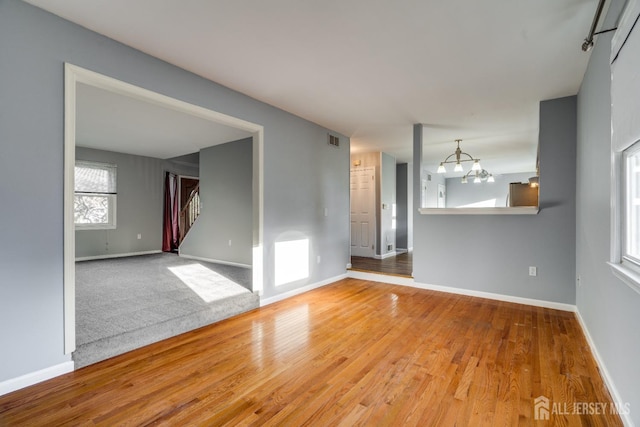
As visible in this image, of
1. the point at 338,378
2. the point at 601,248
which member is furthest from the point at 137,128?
the point at 601,248

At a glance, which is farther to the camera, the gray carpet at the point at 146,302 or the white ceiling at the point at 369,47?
the gray carpet at the point at 146,302

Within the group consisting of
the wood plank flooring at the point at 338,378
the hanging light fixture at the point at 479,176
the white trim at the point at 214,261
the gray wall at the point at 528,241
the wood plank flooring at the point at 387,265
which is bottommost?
the wood plank flooring at the point at 338,378

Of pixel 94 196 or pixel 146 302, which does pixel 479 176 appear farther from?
pixel 94 196

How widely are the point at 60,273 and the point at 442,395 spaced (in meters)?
2.83

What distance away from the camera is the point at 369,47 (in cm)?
258

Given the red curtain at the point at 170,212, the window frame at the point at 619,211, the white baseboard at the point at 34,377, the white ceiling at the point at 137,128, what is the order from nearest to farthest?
the window frame at the point at 619,211
the white baseboard at the point at 34,377
the white ceiling at the point at 137,128
the red curtain at the point at 170,212

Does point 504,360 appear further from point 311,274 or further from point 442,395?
point 311,274

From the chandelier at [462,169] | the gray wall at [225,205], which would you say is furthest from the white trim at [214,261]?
the chandelier at [462,169]

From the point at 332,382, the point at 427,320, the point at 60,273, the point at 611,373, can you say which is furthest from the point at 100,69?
the point at 611,373

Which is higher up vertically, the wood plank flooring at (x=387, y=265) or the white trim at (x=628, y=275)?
the white trim at (x=628, y=275)

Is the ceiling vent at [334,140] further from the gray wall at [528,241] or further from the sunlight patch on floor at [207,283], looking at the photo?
the sunlight patch on floor at [207,283]

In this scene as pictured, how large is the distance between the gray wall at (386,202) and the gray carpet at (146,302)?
10.9 ft

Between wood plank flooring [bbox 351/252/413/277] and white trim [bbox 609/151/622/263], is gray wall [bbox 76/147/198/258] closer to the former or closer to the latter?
wood plank flooring [bbox 351/252/413/277]

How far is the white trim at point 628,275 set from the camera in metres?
1.42
